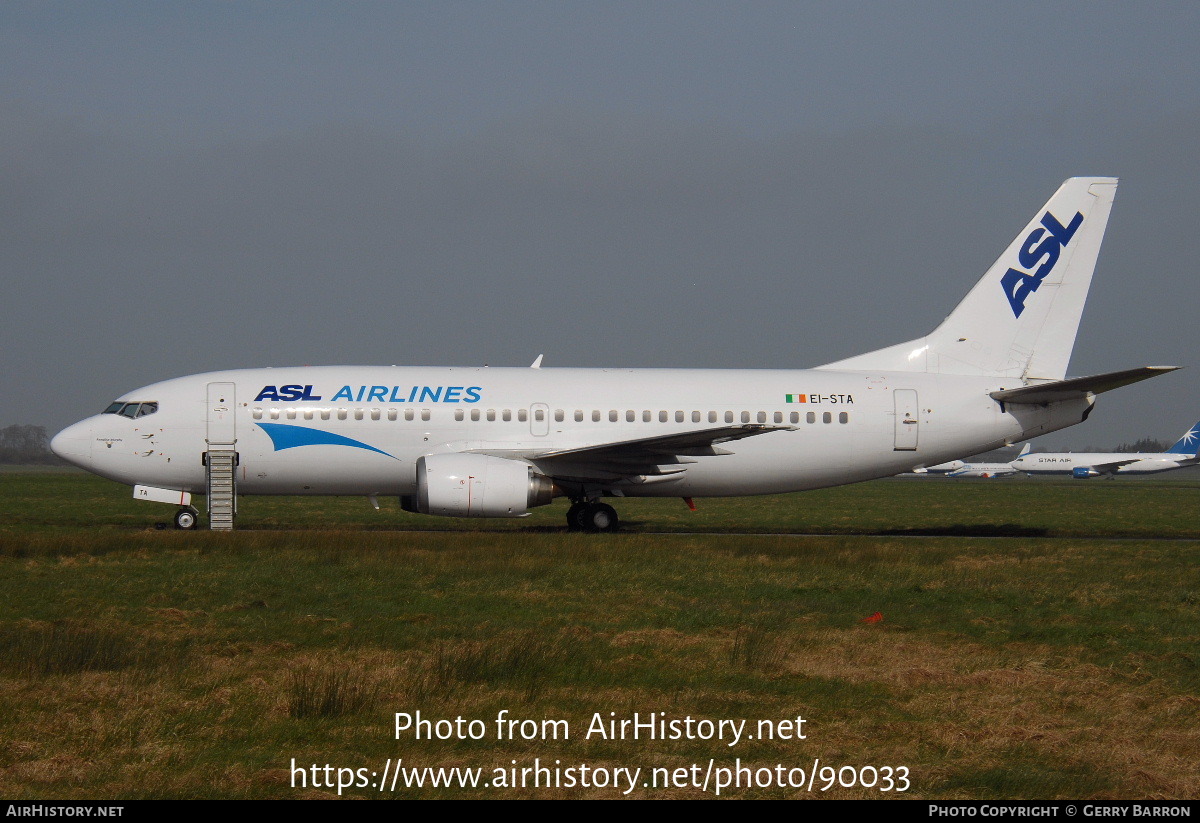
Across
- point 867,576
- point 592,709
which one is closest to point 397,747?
point 592,709

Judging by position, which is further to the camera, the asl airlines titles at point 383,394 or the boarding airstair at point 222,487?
the asl airlines titles at point 383,394

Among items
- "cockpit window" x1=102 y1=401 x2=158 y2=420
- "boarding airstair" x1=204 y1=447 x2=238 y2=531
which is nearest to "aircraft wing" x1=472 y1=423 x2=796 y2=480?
"boarding airstair" x1=204 y1=447 x2=238 y2=531

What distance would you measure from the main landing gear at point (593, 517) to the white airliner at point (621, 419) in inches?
2.6

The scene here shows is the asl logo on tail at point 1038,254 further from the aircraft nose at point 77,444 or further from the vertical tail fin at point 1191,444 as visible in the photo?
the vertical tail fin at point 1191,444

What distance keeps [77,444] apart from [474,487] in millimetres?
8765

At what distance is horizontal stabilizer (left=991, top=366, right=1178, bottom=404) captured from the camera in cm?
2348

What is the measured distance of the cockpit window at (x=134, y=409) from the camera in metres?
24.4

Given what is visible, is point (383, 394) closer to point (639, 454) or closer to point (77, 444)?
point (639, 454)

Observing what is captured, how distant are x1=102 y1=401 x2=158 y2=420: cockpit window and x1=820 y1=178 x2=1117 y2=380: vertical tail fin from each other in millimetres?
17651

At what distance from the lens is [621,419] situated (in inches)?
1000

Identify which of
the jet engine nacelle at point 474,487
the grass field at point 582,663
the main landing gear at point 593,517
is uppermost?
the jet engine nacelle at point 474,487

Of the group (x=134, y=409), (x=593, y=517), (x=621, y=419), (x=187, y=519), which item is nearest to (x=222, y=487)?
(x=187, y=519)

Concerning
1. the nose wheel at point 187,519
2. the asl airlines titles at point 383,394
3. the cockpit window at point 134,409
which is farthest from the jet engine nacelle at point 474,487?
the cockpit window at point 134,409

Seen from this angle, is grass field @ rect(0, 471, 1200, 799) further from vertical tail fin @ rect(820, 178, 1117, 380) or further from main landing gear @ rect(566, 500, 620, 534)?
vertical tail fin @ rect(820, 178, 1117, 380)
